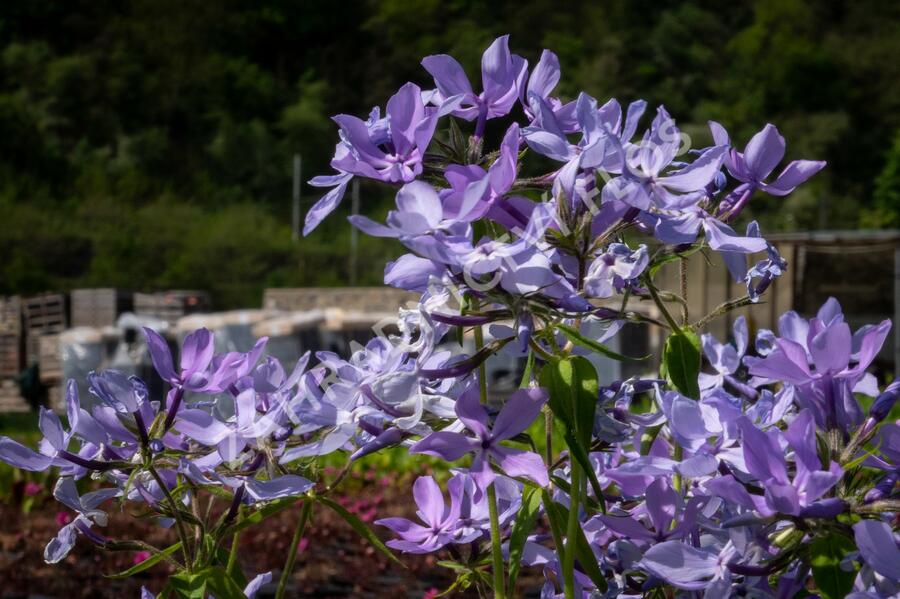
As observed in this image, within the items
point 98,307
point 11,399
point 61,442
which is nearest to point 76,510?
point 61,442

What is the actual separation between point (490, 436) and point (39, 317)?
19.5 meters

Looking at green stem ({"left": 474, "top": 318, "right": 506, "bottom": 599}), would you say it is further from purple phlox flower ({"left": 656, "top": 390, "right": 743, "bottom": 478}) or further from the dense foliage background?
the dense foliage background

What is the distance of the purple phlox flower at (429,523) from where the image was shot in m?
0.90

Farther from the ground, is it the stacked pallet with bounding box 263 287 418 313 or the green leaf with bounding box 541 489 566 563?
the green leaf with bounding box 541 489 566 563

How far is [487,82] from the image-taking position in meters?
0.81

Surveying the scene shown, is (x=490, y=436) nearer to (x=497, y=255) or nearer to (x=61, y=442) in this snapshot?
(x=497, y=255)

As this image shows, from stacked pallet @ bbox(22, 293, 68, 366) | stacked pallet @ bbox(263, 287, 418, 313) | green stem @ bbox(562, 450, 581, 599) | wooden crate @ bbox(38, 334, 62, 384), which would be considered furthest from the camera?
stacked pallet @ bbox(263, 287, 418, 313)

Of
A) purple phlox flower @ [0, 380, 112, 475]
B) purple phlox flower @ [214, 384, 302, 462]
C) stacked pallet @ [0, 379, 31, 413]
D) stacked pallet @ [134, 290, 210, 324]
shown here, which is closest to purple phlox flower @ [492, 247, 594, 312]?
purple phlox flower @ [214, 384, 302, 462]

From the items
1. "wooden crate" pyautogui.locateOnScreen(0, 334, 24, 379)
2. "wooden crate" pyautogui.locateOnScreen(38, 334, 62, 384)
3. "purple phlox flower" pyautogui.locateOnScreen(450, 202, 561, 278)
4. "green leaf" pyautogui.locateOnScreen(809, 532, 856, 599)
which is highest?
"purple phlox flower" pyautogui.locateOnScreen(450, 202, 561, 278)

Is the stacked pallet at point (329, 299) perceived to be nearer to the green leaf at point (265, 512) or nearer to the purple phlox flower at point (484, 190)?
the green leaf at point (265, 512)

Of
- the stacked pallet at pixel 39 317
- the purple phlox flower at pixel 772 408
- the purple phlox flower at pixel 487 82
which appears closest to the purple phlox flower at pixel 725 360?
the purple phlox flower at pixel 772 408

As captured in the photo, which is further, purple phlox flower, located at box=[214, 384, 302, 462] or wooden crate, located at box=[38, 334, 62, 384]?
wooden crate, located at box=[38, 334, 62, 384]

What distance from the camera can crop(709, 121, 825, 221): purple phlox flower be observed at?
80 cm

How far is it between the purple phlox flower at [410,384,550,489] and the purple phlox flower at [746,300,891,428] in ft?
0.47
